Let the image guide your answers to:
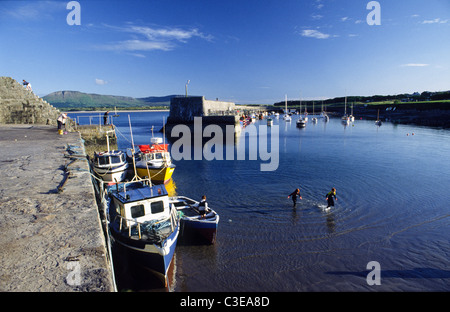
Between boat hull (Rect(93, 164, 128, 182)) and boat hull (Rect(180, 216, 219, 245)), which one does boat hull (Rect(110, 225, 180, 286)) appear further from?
boat hull (Rect(93, 164, 128, 182))

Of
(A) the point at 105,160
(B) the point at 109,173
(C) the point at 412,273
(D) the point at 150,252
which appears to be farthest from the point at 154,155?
(C) the point at 412,273

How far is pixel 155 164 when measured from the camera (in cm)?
2189

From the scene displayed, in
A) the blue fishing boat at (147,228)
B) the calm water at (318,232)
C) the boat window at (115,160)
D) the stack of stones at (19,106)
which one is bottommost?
the calm water at (318,232)

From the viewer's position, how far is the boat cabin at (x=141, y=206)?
1075 cm

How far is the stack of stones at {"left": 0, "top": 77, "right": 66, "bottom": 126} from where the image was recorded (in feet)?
92.6

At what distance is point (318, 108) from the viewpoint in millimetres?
168375

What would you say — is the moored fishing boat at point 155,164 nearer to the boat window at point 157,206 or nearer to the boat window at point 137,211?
the boat window at point 157,206

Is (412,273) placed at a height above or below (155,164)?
below

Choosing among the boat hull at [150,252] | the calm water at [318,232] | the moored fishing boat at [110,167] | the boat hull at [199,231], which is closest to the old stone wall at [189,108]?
the calm water at [318,232]

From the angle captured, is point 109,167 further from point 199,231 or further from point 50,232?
point 50,232

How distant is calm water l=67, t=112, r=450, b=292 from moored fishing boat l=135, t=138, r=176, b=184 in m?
→ 1.30

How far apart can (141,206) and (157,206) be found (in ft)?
2.16

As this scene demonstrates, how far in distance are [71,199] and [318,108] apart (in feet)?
574

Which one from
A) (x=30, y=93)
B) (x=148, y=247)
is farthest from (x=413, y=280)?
(x=30, y=93)
